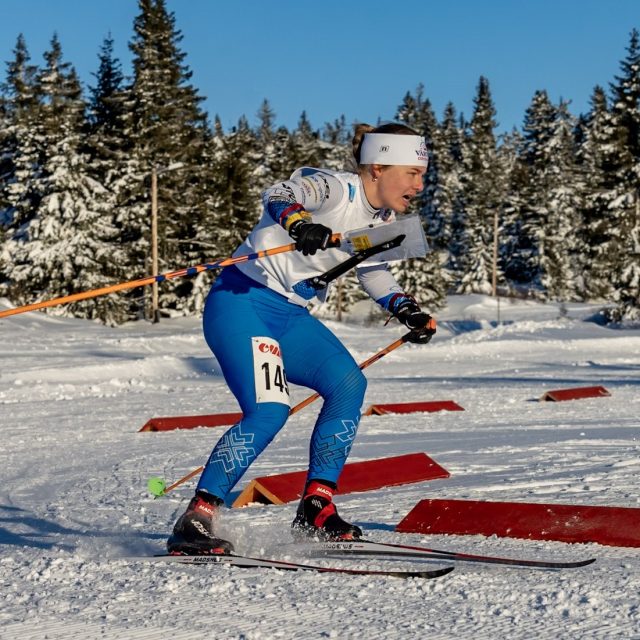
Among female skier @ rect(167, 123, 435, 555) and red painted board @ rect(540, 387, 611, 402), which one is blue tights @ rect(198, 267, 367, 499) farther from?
red painted board @ rect(540, 387, 611, 402)

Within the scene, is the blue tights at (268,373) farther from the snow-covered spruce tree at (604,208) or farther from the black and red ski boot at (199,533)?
the snow-covered spruce tree at (604,208)

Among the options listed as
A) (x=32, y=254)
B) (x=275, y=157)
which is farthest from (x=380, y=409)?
(x=275, y=157)

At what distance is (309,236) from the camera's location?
3.79m

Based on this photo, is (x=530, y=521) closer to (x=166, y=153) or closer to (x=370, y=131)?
(x=370, y=131)

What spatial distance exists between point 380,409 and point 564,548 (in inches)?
264

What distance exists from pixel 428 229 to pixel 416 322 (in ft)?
218

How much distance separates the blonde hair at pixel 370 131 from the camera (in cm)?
444

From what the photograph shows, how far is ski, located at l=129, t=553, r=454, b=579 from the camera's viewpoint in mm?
3498

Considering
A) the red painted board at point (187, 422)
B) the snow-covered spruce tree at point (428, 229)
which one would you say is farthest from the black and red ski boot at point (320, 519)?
the snow-covered spruce tree at point (428, 229)

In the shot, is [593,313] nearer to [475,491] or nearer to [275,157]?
[275,157]

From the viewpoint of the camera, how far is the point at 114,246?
3900 centimetres

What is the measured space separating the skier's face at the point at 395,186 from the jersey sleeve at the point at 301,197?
0.21m

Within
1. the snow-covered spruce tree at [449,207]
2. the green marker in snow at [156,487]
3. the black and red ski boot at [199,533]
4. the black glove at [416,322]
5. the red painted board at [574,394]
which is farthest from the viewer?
the snow-covered spruce tree at [449,207]

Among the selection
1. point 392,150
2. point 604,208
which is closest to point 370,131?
point 392,150
